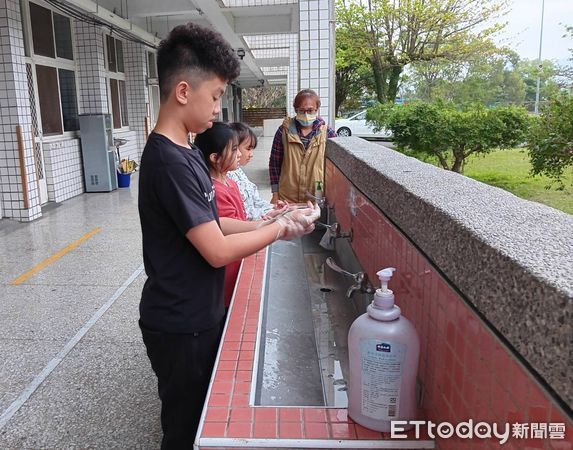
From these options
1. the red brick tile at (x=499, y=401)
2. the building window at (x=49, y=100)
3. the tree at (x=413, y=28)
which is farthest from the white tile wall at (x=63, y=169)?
the tree at (x=413, y=28)

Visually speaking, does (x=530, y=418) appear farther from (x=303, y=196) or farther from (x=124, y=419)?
(x=303, y=196)

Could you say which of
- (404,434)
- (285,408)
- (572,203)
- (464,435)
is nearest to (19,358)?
(285,408)

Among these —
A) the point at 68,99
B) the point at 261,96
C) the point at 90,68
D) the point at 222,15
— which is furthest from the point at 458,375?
the point at 261,96

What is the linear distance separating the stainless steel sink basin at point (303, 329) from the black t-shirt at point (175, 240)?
9.6 inches

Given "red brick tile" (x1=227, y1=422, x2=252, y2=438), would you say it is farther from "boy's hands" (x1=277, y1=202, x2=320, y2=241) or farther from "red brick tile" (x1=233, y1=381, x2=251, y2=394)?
"boy's hands" (x1=277, y1=202, x2=320, y2=241)

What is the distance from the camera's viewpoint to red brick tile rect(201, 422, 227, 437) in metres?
1.13

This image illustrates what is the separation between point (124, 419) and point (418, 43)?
57.4ft

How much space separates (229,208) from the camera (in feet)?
7.27

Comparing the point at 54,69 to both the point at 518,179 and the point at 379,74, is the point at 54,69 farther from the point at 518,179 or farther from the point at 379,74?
the point at 379,74

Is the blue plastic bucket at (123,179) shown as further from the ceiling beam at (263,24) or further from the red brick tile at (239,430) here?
the red brick tile at (239,430)

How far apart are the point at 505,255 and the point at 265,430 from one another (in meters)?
0.65

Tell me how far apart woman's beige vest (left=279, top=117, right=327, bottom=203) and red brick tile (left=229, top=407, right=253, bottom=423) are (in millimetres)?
2804

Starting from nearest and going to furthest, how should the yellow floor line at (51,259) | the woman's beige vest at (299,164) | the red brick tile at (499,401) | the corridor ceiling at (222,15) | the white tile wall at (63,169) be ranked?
the red brick tile at (499,401) → the woman's beige vest at (299,164) → the yellow floor line at (51,259) → the white tile wall at (63,169) → the corridor ceiling at (222,15)

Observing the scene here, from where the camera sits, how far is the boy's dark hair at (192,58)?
55.4 inches
